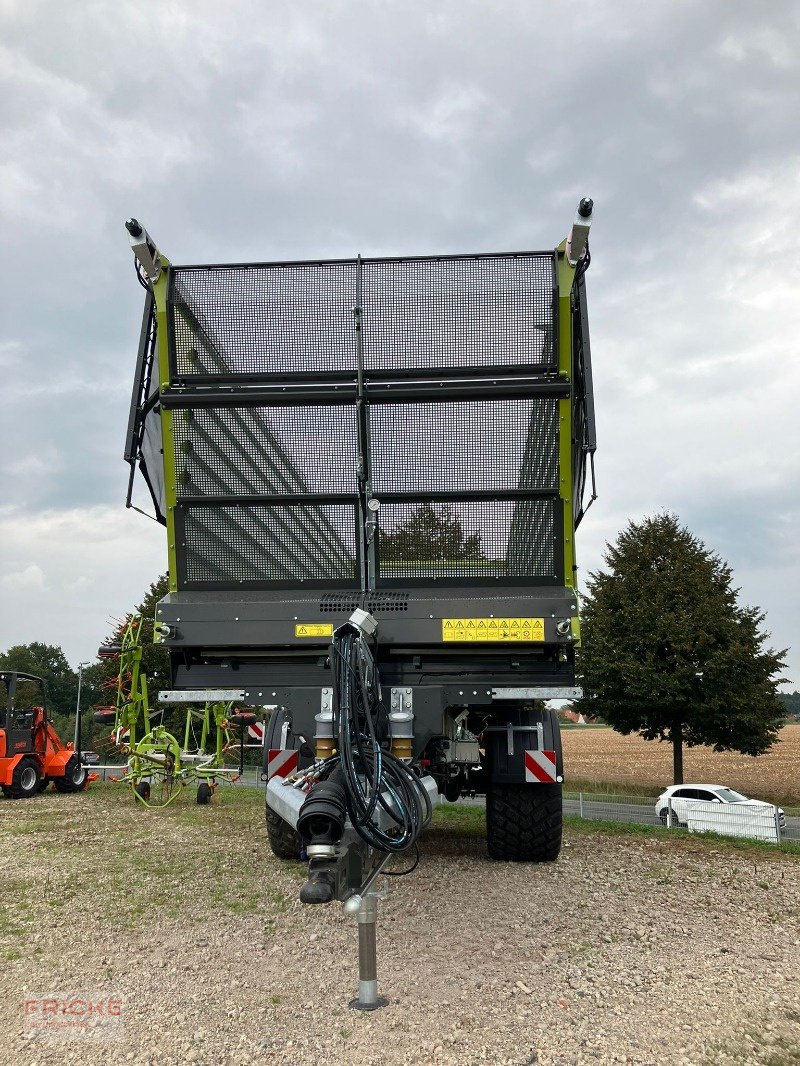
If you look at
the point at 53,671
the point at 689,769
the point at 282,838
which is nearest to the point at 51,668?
the point at 53,671

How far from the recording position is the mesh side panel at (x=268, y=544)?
19.1 feet

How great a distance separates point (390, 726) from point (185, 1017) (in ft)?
6.19

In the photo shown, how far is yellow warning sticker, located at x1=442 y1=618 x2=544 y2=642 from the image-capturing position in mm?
5586

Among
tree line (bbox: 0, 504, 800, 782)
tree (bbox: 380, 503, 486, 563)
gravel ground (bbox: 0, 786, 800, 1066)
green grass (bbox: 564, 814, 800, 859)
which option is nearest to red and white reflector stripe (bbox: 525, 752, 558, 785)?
gravel ground (bbox: 0, 786, 800, 1066)

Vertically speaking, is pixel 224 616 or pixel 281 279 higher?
pixel 281 279

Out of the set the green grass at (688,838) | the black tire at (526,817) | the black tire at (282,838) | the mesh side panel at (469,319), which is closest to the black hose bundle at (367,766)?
the mesh side panel at (469,319)

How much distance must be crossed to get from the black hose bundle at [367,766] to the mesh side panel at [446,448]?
123cm

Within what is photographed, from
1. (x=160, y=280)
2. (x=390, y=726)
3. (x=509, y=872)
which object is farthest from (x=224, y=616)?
(x=509, y=872)

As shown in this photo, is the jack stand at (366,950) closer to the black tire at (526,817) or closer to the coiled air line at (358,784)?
the coiled air line at (358,784)

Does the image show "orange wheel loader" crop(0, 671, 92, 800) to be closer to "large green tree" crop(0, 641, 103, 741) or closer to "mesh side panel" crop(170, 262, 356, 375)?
"mesh side panel" crop(170, 262, 356, 375)

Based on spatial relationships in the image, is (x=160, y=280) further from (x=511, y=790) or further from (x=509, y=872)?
(x=509, y=872)

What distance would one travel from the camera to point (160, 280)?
18.8ft

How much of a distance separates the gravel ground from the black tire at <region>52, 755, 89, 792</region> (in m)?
8.95

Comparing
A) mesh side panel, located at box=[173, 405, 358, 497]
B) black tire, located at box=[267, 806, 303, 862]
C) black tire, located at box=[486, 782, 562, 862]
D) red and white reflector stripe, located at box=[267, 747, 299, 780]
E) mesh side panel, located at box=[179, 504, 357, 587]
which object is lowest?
black tire, located at box=[267, 806, 303, 862]
